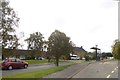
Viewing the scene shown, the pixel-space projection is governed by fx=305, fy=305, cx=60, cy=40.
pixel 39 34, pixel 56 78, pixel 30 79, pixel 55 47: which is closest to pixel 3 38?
pixel 30 79

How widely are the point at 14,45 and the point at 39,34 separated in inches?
2407

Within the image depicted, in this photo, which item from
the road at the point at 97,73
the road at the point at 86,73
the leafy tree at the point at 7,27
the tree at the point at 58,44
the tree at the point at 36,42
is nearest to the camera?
the leafy tree at the point at 7,27

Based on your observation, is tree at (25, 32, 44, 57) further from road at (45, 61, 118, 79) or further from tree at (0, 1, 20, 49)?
tree at (0, 1, 20, 49)

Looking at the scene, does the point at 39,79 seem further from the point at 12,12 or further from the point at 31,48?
the point at 31,48

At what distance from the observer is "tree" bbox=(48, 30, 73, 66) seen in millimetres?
33203

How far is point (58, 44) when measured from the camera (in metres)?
33.2

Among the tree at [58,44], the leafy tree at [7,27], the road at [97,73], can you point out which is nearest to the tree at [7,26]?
the leafy tree at [7,27]

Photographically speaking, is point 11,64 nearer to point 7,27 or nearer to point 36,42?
point 7,27

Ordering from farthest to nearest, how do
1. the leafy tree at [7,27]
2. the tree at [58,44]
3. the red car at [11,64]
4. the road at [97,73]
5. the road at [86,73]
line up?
the red car at [11,64] → the tree at [58,44] → the road at [97,73] → the road at [86,73] → the leafy tree at [7,27]

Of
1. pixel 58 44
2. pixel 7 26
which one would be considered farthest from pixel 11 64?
pixel 7 26

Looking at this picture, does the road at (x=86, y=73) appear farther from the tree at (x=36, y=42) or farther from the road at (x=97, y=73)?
the tree at (x=36, y=42)

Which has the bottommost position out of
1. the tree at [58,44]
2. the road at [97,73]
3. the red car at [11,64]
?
the road at [97,73]

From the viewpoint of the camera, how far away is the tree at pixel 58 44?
109 feet

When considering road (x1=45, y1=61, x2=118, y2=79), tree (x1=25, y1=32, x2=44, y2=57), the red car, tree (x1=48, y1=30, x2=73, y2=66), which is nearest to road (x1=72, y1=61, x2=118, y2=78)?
road (x1=45, y1=61, x2=118, y2=79)
